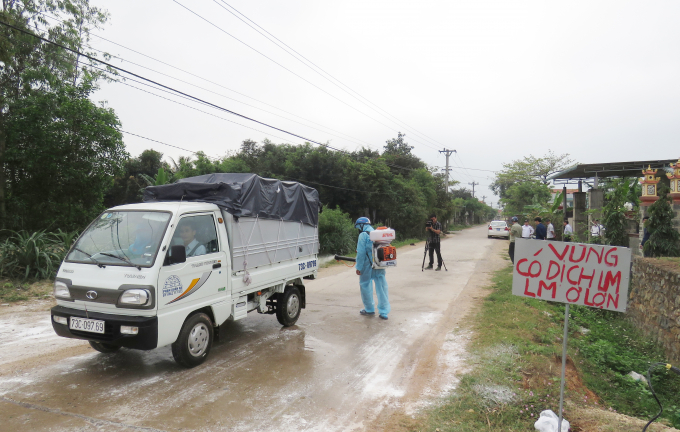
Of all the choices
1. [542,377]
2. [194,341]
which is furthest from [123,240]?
[542,377]

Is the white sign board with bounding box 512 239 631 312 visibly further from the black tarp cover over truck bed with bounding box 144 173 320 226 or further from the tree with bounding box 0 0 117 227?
the tree with bounding box 0 0 117 227

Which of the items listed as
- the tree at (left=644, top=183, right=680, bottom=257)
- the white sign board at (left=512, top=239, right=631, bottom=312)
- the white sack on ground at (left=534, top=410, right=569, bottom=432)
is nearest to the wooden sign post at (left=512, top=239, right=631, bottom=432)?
the white sign board at (left=512, top=239, right=631, bottom=312)

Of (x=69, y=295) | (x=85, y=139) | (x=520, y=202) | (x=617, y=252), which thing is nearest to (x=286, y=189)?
(x=69, y=295)

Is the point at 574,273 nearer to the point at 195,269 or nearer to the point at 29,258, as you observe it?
the point at 195,269

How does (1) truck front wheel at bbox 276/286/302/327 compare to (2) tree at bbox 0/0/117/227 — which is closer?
(1) truck front wheel at bbox 276/286/302/327

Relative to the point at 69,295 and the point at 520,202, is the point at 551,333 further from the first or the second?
the point at 520,202

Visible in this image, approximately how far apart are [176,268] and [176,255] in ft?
0.65

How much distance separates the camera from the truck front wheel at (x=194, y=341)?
4.96m

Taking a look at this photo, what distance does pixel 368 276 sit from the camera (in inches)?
315

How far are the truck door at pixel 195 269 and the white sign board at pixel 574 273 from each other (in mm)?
3535

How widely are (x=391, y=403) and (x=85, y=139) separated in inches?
463

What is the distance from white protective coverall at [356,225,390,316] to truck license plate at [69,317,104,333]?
14.8 feet

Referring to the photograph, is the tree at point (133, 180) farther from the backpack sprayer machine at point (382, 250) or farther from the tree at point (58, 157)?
the backpack sprayer machine at point (382, 250)

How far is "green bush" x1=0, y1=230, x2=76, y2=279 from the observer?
32.7 feet
